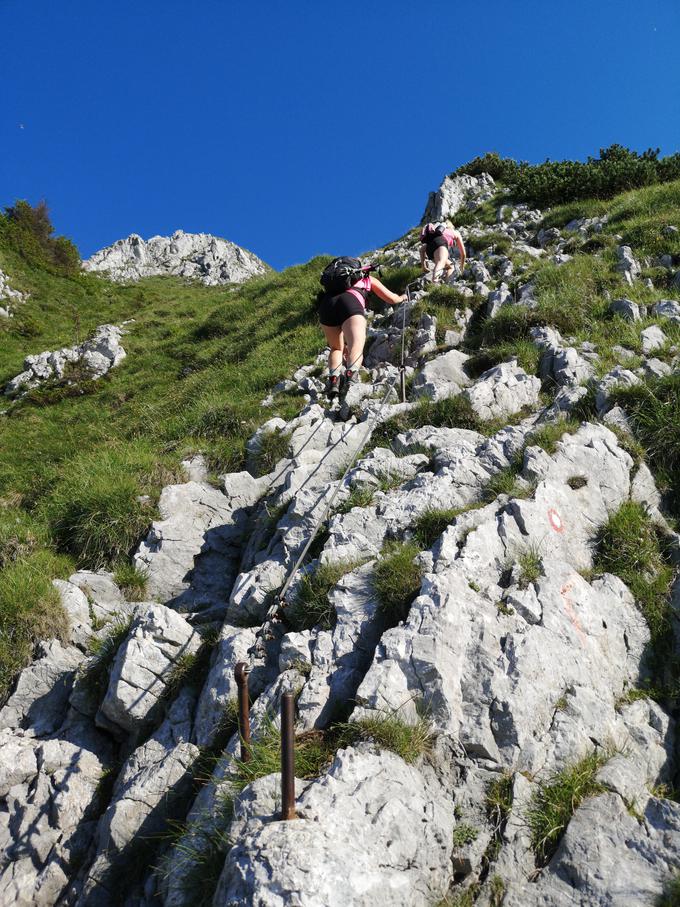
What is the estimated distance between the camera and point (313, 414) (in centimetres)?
973

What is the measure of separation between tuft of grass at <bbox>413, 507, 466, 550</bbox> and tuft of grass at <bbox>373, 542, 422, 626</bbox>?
0.37m

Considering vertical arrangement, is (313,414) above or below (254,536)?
above

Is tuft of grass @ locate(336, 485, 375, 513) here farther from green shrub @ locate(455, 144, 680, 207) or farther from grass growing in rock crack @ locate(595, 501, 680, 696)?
green shrub @ locate(455, 144, 680, 207)

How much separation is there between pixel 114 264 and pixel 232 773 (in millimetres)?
72146

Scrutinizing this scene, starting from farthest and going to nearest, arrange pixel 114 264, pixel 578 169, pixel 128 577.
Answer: pixel 114 264 → pixel 578 169 → pixel 128 577

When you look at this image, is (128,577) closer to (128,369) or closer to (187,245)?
(128,369)

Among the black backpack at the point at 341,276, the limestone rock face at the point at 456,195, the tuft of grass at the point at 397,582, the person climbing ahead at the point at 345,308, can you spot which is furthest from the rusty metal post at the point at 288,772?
the limestone rock face at the point at 456,195

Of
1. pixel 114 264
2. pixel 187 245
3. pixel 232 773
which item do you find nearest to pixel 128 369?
pixel 232 773

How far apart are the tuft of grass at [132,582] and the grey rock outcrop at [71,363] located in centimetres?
1234

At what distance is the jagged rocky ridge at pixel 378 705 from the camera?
3102mm

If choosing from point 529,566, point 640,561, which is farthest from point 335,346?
point 640,561

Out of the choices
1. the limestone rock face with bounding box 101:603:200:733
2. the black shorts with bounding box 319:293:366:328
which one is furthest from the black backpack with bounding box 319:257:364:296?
the limestone rock face with bounding box 101:603:200:733

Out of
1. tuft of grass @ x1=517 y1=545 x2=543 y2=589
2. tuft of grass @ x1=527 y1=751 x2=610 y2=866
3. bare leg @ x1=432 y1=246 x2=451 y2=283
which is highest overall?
bare leg @ x1=432 y1=246 x2=451 y2=283

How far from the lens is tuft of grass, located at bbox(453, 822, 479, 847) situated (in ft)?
10.9
